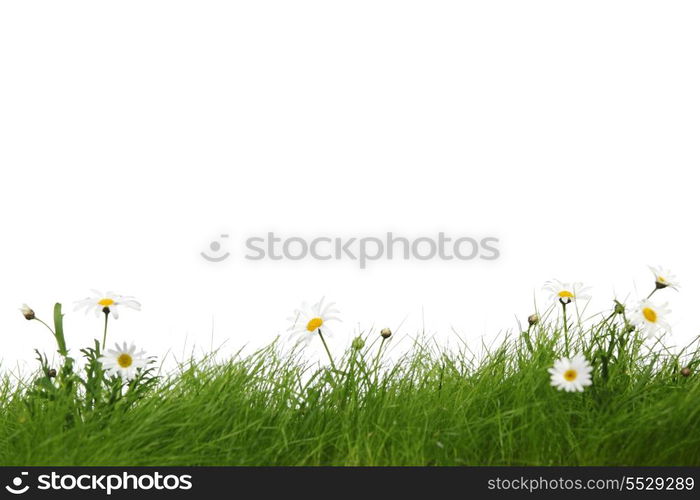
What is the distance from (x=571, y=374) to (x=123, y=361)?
2.09 meters

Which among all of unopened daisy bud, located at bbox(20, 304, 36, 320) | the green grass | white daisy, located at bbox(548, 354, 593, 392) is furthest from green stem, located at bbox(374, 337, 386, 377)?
unopened daisy bud, located at bbox(20, 304, 36, 320)

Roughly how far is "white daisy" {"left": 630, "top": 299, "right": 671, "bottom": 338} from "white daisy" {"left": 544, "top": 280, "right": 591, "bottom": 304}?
1.36 feet

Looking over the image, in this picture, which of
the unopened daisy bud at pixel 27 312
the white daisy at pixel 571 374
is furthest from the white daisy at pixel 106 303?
the white daisy at pixel 571 374

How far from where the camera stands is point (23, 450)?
13.8 feet

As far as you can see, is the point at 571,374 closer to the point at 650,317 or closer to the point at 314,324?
the point at 650,317

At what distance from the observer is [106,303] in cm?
452

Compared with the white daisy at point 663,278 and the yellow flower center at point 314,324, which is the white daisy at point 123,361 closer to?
the yellow flower center at point 314,324

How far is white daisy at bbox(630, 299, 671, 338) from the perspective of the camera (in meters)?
4.34

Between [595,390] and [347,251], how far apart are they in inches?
68.7

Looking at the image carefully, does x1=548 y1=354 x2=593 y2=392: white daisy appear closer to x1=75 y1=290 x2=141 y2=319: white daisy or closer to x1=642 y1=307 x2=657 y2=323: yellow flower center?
x1=642 y1=307 x2=657 y2=323: yellow flower center

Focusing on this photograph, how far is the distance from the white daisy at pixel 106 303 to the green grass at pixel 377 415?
1.27 ft
